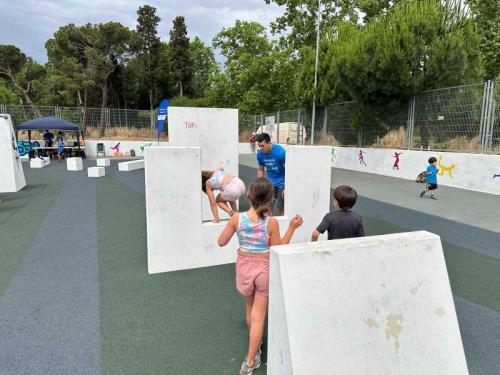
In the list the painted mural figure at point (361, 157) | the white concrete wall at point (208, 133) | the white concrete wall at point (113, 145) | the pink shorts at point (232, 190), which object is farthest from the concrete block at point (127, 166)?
the pink shorts at point (232, 190)

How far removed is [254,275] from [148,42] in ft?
Result: 140

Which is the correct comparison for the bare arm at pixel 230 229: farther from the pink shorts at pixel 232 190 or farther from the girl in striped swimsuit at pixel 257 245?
Answer: the pink shorts at pixel 232 190

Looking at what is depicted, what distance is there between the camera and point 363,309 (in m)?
2.13

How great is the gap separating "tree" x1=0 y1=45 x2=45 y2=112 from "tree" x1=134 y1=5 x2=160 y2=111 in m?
10.3

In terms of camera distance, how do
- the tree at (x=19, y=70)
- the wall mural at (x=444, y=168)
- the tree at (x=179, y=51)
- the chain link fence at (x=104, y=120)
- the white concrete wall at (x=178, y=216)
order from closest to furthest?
the white concrete wall at (x=178, y=216)
the wall mural at (x=444, y=168)
the chain link fence at (x=104, y=120)
the tree at (x=19, y=70)
the tree at (x=179, y=51)

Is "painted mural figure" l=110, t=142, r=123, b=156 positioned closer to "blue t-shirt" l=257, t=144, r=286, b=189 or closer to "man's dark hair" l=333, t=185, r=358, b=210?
"blue t-shirt" l=257, t=144, r=286, b=189

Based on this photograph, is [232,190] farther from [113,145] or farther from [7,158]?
[113,145]

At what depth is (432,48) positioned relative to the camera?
12.4 metres

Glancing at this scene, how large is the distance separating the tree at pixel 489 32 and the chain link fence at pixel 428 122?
9909 mm

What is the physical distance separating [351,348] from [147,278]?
9.86ft

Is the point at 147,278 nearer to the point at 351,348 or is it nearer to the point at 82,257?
the point at 82,257

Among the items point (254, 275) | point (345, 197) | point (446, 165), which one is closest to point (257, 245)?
point (254, 275)

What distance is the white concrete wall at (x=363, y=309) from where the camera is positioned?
6.62 feet

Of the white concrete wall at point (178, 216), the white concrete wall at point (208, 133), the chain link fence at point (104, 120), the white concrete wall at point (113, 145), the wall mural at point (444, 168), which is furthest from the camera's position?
the chain link fence at point (104, 120)
